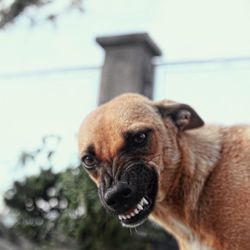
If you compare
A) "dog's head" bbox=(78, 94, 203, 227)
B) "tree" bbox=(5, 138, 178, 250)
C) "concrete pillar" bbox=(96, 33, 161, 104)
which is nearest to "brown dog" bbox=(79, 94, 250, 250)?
"dog's head" bbox=(78, 94, 203, 227)

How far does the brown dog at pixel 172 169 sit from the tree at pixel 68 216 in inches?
94.3

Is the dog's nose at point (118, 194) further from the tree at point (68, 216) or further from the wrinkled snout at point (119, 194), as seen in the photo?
the tree at point (68, 216)

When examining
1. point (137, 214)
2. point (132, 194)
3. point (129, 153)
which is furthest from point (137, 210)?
point (129, 153)

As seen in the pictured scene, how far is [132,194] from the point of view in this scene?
427 centimetres

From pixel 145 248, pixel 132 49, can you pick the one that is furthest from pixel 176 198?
pixel 132 49

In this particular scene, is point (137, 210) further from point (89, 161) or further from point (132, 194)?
point (89, 161)

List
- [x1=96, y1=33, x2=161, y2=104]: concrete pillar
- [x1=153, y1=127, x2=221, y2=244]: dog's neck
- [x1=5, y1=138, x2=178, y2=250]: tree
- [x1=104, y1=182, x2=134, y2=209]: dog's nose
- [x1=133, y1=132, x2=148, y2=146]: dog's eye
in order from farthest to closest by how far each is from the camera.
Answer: [x1=96, y1=33, x2=161, y2=104]: concrete pillar → [x1=5, y1=138, x2=178, y2=250]: tree → [x1=153, y1=127, x2=221, y2=244]: dog's neck → [x1=133, y1=132, x2=148, y2=146]: dog's eye → [x1=104, y1=182, x2=134, y2=209]: dog's nose

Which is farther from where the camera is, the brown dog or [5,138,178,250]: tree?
[5,138,178,250]: tree

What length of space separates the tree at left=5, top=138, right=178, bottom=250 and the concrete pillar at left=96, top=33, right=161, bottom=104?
1032mm

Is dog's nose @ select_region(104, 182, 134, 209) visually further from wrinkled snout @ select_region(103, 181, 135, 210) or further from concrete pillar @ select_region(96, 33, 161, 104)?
concrete pillar @ select_region(96, 33, 161, 104)

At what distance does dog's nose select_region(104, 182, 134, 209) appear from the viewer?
13.9 ft

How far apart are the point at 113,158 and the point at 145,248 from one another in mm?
3223

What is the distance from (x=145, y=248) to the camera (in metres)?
7.38

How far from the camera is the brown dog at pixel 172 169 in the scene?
4.32 metres
